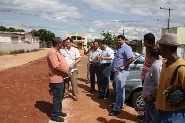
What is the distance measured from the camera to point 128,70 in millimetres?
5492

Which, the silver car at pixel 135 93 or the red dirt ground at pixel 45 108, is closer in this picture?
the red dirt ground at pixel 45 108

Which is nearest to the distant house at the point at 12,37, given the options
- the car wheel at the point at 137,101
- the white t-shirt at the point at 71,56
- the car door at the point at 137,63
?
the car door at the point at 137,63

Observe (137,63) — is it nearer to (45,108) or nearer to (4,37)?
(45,108)

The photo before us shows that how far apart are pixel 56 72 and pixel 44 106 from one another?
4.99 ft

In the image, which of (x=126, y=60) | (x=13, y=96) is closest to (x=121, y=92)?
(x=126, y=60)

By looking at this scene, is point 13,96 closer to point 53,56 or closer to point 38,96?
point 38,96

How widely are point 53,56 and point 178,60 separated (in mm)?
2825

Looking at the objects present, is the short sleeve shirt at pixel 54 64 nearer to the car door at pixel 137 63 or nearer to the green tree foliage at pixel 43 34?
the car door at pixel 137 63

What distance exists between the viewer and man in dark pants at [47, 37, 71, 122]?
4668 mm

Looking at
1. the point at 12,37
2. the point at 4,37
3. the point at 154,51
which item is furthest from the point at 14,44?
the point at 154,51

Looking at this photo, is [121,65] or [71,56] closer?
[121,65]


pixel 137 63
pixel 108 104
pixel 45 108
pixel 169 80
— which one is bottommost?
pixel 108 104

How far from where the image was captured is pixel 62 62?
486 centimetres

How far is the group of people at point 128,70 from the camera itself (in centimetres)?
257
